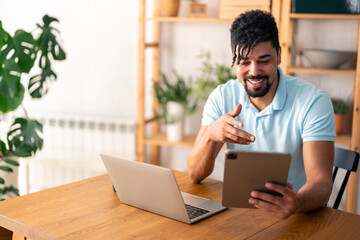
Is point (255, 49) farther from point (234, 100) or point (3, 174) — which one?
point (3, 174)

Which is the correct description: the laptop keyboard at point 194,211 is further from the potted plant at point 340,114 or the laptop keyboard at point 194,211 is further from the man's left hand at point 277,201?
the potted plant at point 340,114

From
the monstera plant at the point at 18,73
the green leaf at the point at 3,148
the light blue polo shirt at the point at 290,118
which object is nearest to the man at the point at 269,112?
the light blue polo shirt at the point at 290,118

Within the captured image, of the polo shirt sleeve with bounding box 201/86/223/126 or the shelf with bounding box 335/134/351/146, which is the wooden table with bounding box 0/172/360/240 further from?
the shelf with bounding box 335/134/351/146

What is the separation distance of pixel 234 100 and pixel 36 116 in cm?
211

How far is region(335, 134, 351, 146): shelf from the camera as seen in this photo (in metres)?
2.87

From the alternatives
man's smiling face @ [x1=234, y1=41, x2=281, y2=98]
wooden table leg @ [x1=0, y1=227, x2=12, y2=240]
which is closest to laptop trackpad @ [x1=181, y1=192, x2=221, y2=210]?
man's smiling face @ [x1=234, y1=41, x2=281, y2=98]

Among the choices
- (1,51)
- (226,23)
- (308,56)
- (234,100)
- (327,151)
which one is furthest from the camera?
(226,23)

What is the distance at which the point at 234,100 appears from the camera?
2.07 metres

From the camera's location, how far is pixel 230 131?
1.65 m

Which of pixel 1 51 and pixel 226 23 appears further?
pixel 226 23

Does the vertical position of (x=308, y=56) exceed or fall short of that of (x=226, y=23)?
it falls short

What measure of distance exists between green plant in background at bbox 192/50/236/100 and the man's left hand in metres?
1.71

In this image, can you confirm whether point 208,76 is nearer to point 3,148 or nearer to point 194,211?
point 3,148

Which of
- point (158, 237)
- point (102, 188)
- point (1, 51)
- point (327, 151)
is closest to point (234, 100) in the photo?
point (327, 151)
